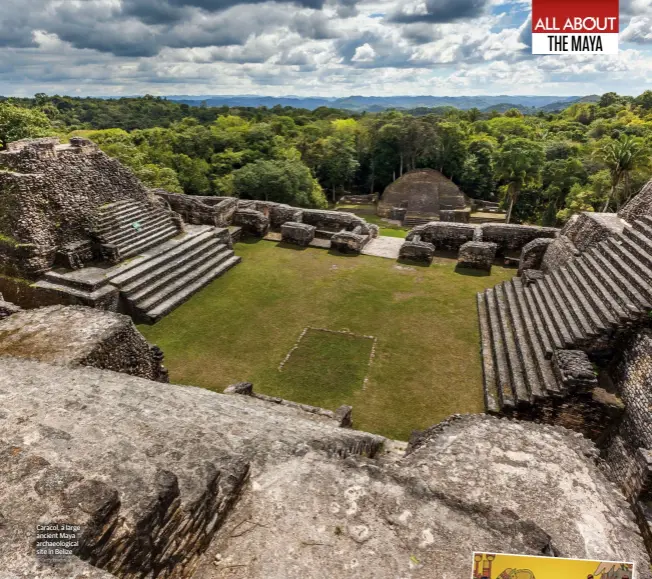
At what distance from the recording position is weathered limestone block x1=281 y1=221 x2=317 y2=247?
17.4 meters

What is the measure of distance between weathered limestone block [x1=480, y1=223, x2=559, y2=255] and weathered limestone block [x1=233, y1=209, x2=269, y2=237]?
939 centimetres

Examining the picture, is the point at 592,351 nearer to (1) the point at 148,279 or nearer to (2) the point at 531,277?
(2) the point at 531,277

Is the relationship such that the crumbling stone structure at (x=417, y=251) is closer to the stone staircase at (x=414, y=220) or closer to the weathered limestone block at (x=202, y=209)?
the weathered limestone block at (x=202, y=209)

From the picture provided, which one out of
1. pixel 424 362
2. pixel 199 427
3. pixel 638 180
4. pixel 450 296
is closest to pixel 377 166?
pixel 638 180

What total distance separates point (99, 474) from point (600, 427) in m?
8.65

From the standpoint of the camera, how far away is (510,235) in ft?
54.2

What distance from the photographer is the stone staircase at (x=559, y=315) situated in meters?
8.55

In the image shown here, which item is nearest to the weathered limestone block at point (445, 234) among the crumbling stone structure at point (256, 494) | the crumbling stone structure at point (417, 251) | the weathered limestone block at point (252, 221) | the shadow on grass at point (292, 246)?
the crumbling stone structure at point (417, 251)

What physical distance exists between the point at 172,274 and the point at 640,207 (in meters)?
15.1

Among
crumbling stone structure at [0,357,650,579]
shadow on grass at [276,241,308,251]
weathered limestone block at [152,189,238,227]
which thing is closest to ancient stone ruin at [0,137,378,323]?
weathered limestone block at [152,189,238,227]

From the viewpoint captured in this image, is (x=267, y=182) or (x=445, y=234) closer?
(x=445, y=234)

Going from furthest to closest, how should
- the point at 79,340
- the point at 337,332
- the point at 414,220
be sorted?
the point at 414,220, the point at 337,332, the point at 79,340

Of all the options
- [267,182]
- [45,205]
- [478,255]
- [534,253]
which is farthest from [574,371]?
[267,182]

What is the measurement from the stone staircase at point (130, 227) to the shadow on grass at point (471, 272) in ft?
35.9
